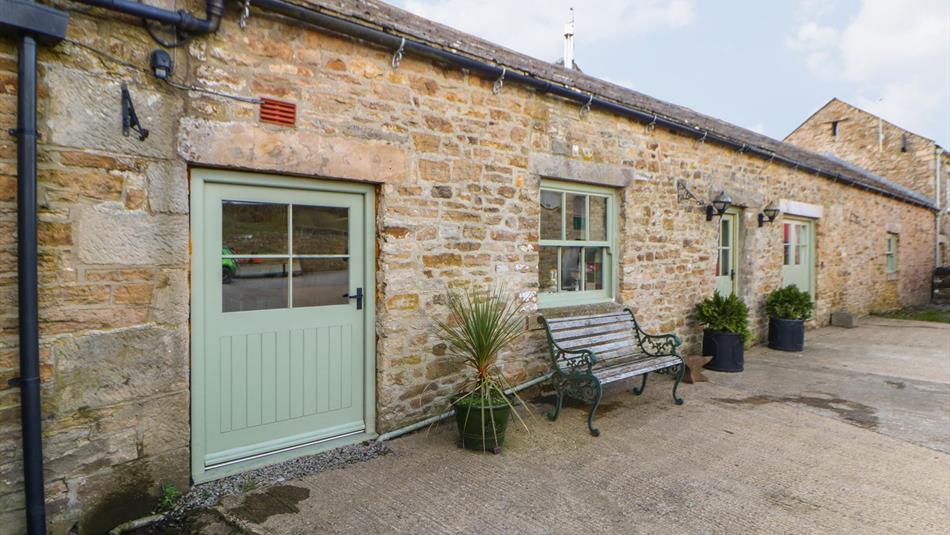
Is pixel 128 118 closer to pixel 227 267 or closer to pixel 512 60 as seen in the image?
pixel 227 267

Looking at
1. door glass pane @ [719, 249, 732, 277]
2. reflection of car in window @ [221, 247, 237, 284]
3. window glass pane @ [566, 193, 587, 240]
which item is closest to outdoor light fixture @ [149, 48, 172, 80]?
reflection of car in window @ [221, 247, 237, 284]

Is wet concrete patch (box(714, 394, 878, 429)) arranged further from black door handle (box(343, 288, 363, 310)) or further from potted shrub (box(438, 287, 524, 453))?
black door handle (box(343, 288, 363, 310))

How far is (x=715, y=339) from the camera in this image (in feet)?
21.3

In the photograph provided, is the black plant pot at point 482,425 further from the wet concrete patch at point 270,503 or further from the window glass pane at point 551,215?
the window glass pane at point 551,215

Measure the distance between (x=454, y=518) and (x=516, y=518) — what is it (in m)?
0.34

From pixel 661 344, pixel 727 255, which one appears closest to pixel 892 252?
pixel 727 255

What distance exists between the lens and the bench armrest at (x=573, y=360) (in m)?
4.31

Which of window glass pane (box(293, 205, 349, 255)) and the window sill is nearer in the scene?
window glass pane (box(293, 205, 349, 255))

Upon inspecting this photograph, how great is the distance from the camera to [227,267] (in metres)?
3.35

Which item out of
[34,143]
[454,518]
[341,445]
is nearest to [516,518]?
[454,518]

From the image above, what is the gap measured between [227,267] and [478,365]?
185cm

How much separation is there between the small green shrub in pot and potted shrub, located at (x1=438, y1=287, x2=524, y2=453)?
5481mm

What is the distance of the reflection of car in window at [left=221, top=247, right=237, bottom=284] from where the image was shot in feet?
10.9

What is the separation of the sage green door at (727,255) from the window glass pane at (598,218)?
2714mm
